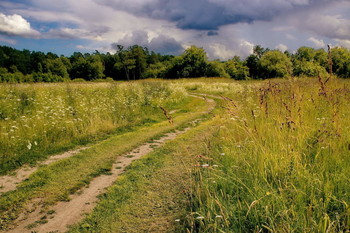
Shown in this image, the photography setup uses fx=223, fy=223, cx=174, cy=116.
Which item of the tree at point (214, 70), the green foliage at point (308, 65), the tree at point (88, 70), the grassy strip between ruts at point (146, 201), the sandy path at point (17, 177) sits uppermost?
the tree at point (88, 70)

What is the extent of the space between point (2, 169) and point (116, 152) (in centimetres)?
279

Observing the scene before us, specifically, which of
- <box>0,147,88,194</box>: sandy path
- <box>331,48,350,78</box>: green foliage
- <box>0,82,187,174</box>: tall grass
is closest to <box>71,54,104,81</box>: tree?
<box>0,82,187,174</box>: tall grass

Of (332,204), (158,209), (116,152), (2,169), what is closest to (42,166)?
(2,169)

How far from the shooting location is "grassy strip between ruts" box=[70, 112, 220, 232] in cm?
334

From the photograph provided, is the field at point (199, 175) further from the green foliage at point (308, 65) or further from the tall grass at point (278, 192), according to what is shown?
the green foliage at point (308, 65)

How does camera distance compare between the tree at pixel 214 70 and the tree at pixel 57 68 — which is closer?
the tree at pixel 214 70

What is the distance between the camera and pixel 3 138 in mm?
6789

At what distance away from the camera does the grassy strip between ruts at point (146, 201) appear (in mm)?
3342

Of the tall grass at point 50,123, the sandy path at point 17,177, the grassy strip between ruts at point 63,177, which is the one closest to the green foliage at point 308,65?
the grassy strip between ruts at point 63,177

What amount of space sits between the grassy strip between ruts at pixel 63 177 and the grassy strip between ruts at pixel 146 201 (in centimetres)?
84

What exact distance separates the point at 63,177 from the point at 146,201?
7.56 ft

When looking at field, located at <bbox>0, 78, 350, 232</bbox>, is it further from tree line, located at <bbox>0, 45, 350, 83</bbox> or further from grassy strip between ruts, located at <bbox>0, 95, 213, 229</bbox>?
tree line, located at <bbox>0, 45, 350, 83</bbox>

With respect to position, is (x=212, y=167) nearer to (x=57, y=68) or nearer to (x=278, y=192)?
(x=278, y=192)

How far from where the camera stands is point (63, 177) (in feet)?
16.7
